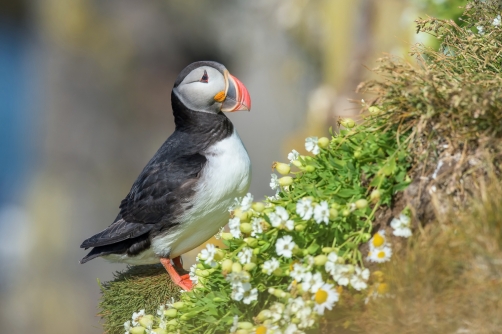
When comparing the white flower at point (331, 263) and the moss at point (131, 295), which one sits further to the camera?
the moss at point (131, 295)

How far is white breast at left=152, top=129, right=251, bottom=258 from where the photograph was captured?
10.8 feet

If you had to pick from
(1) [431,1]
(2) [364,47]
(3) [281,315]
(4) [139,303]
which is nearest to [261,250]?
(3) [281,315]

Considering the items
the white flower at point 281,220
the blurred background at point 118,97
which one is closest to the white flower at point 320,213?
the white flower at point 281,220

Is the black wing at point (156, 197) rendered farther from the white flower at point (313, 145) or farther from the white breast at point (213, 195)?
the white flower at point (313, 145)

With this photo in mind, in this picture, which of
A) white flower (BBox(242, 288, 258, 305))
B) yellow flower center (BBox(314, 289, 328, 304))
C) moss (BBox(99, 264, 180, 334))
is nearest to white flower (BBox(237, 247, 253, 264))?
white flower (BBox(242, 288, 258, 305))

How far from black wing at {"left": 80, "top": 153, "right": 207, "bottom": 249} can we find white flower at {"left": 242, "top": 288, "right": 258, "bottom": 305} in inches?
48.2

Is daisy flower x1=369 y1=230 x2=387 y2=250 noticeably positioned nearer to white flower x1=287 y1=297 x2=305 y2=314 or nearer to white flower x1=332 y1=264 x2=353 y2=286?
white flower x1=332 y1=264 x2=353 y2=286

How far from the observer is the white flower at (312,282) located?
1.96m

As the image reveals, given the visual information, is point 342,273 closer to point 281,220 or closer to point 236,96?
point 281,220

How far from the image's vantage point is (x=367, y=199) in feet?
7.06

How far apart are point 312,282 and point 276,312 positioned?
18 centimetres

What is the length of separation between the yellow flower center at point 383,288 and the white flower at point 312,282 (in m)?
0.19

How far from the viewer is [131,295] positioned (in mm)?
3199

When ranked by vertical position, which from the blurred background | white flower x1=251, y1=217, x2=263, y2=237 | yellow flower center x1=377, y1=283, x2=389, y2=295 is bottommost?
yellow flower center x1=377, y1=283, x2=389, y2=295
